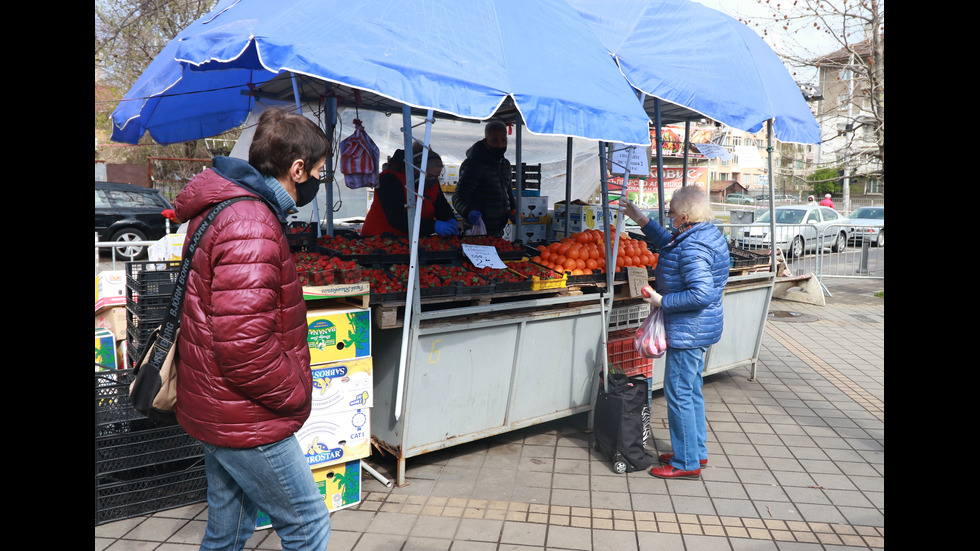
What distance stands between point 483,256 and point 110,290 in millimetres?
3433

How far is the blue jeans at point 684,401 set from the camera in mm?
4391

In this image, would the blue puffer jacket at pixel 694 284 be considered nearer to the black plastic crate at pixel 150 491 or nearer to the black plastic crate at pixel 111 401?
the black plastic crate at pixel 150 491

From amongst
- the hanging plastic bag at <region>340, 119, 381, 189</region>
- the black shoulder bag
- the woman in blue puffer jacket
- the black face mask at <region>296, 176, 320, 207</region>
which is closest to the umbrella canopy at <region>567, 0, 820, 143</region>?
the woman in blue puffer jacket

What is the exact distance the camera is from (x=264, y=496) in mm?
2311

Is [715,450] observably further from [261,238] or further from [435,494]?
[261,238]

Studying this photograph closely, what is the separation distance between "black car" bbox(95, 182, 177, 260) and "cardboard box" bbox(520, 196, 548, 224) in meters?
12.3

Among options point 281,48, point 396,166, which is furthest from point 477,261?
point 281,48

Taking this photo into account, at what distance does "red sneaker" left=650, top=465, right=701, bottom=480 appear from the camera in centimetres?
454

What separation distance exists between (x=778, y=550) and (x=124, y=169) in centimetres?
2407

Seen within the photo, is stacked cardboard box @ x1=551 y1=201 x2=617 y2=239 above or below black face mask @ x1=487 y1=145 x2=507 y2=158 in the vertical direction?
below

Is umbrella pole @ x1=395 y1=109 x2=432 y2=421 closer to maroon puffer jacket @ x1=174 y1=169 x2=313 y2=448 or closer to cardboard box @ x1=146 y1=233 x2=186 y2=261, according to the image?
maroon puffer jacket @ x1=174 y1=169 x2=313 y2=448

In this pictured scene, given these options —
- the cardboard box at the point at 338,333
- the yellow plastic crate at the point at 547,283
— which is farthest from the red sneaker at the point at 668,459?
the cardboard box at the point at 338,333

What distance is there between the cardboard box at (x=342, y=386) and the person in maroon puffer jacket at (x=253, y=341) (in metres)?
1.31

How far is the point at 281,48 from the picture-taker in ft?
10.1
